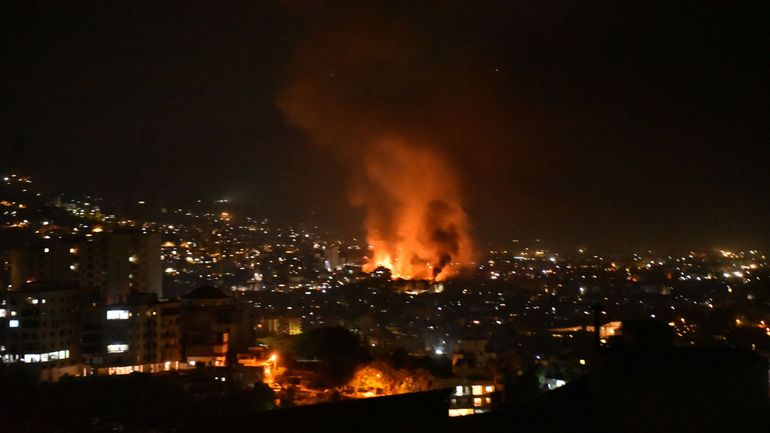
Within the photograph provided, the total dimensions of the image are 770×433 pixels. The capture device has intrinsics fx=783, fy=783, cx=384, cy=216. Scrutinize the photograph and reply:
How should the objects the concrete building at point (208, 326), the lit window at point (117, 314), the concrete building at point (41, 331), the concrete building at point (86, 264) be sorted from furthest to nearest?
the concrete building at point (86, 264) < the concrete building at point (208, 326) < the lit window at point (117, 314) < the concrete building at point (41, 331)

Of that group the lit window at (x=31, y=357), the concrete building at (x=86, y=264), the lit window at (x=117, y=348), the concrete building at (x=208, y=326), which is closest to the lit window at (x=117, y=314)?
the lit window at (x=117, y=348)

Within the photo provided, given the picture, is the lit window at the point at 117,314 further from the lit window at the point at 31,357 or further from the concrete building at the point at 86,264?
the concrete building at the point at 86,264

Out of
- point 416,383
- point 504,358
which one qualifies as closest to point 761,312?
point 504,358

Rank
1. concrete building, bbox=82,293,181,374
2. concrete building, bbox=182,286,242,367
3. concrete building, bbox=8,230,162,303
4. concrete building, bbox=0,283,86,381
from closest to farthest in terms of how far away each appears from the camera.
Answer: concrete building, bbox=0,283,86,381, concrete building, bbox=82,293,181,374, concrete building, bbox=182,286,242,367, concrete building, bbox=8,230,162,303

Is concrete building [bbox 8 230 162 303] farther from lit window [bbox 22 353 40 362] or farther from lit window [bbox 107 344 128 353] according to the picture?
lit window [bbox 22 353 40 362]

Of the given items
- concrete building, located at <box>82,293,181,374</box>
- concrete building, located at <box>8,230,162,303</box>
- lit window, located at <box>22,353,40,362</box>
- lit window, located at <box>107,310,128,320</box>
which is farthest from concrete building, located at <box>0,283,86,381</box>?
concrete building, located at <box>8,230,162,303</box>
